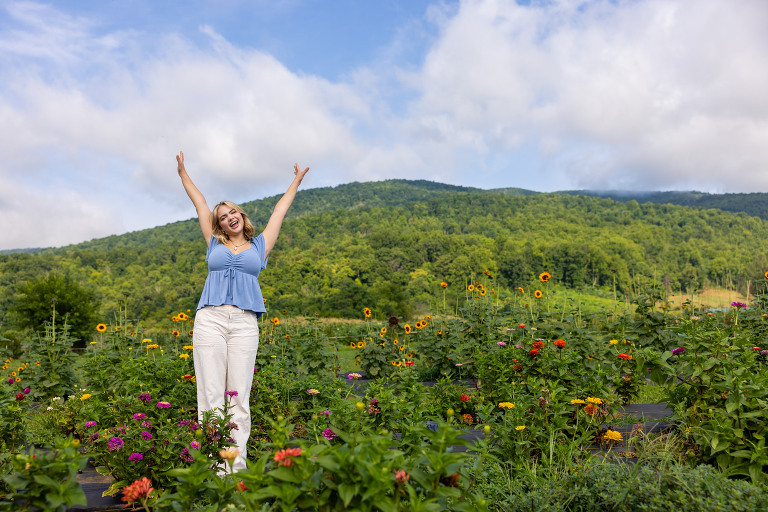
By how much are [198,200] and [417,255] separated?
1930 inches

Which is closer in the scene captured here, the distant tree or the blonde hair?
the blonde hair

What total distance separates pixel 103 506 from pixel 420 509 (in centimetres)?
222

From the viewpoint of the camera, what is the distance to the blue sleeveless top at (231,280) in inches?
119

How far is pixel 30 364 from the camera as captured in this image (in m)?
5.11

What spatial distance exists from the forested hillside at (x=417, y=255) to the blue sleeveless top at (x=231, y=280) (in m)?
21.6

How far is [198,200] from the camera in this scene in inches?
137

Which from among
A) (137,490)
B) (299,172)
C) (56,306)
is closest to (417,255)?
(56,306)

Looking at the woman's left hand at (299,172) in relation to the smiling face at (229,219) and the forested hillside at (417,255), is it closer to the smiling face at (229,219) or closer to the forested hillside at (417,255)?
the smiling face at (229,219)

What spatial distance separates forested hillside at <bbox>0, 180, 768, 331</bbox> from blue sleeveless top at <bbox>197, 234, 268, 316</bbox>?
21605 millimetres

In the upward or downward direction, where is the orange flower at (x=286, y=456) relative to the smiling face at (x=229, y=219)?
downward

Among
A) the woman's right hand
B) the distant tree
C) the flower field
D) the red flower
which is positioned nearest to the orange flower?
the flower field

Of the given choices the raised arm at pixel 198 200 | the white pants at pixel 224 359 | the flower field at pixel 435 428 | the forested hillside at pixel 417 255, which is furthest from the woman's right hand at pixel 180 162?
the forested hillside at pixel 417 255

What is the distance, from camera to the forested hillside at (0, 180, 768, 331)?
39906 millimetres

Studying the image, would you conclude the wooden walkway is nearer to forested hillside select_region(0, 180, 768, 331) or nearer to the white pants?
the white pants
